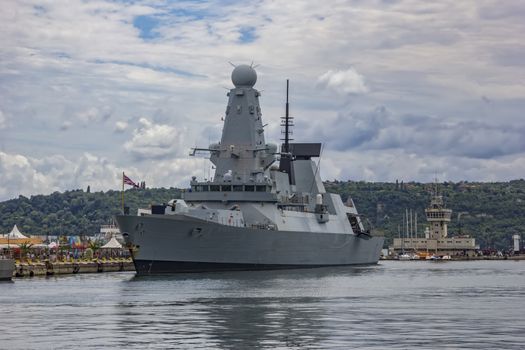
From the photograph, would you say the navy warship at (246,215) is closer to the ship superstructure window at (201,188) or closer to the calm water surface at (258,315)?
the ship superstructure window at (201,188)

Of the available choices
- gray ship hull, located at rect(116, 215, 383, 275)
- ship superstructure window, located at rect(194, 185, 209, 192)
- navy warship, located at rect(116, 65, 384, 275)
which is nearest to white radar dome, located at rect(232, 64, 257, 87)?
navy warship, located at rect(116, 65, 384, 275)

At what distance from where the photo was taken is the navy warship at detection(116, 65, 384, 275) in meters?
67.7

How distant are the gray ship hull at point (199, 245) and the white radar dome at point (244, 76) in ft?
41.4

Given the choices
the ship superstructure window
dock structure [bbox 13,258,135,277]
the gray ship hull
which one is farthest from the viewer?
the ship superstructure window

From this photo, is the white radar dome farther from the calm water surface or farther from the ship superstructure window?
the calm water surface

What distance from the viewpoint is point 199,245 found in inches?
2699

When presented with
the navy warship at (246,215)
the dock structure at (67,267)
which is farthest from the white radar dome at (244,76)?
the dock structure at (67,267)

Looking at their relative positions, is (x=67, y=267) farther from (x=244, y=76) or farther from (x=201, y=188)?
(x=244, y=76)

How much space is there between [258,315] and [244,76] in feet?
140

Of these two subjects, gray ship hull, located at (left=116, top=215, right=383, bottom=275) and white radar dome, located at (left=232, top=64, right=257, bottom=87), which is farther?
white radar dome, located at (left=232, top=64, right=257, bottom=87)

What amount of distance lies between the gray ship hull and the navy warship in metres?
0.07

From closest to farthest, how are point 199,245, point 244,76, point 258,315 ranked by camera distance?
1. point 258,315
2. point 199,245
3. point 244,76

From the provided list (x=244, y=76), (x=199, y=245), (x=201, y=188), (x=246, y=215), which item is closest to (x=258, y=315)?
(x=199, y=245)

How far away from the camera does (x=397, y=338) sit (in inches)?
1254
